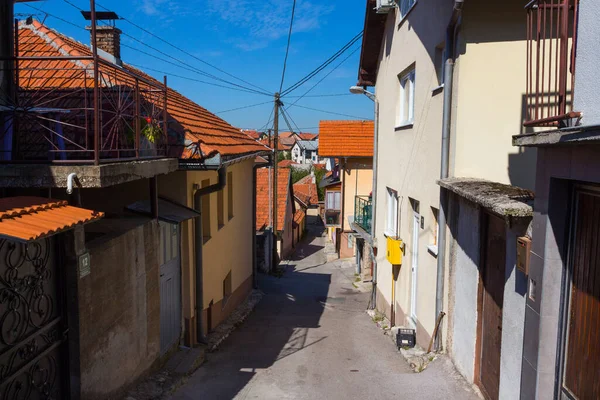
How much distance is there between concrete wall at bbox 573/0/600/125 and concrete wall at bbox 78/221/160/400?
4.23m

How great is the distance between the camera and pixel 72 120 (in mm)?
6219

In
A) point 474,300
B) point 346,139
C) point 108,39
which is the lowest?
point 474,300

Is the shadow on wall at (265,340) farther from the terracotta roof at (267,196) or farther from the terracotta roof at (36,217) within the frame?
the terracotta roof at (267,196)

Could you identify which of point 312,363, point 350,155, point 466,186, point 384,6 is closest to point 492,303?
point 466,186

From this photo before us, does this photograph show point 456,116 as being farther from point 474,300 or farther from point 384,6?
point 384,6

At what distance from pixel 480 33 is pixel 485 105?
995 mm

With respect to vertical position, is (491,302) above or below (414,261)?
above

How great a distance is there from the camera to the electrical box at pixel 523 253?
4.45m

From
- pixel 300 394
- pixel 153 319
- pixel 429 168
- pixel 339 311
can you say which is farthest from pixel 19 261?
pixel 339 311

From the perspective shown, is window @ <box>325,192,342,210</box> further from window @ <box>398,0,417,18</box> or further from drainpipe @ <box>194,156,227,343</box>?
drainpipe @ <box>194,156,227,343</box>

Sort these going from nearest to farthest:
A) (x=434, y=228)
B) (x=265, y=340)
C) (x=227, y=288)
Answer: (x=434, y=228), (x=265, y=340), (x=227, y=288)

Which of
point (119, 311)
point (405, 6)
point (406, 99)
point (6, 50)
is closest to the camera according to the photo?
point (6, 50)

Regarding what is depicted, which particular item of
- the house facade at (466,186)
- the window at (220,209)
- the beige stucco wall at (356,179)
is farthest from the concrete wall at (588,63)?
the beige stucco wall at (356,179)

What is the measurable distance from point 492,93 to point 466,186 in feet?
5.78
